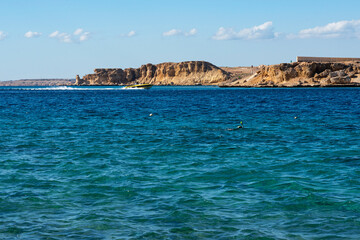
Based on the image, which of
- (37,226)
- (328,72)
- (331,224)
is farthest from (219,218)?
(328,72)

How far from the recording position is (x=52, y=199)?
11648 mm

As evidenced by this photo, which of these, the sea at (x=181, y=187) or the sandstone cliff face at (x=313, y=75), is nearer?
the sea at (x=181, y=187)

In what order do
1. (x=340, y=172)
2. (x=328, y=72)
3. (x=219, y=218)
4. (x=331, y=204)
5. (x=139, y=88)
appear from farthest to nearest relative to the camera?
(x=139, y=88) < (x=328, y=72) < (x=340, y=172) < (x=331, y=204) < (x=219, y=218)

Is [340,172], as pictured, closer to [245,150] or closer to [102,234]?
[245,150]

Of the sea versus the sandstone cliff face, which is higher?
the sandstone cliff face

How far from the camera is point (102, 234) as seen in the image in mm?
9164

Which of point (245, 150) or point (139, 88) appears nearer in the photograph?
point (245, 150)

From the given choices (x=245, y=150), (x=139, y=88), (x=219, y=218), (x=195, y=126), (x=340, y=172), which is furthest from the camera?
(x=139, y=88)

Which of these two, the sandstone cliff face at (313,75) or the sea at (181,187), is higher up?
the sandstone cliff face at (313,75)

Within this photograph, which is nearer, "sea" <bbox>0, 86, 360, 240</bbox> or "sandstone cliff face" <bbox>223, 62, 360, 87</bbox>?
"sea" <bbox>0, 86, 360, 240</bbox>

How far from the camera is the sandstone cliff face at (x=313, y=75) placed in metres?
146

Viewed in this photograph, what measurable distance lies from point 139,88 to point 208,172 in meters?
155

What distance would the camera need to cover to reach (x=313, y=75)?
153m

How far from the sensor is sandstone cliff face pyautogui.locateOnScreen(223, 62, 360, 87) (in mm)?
145875
